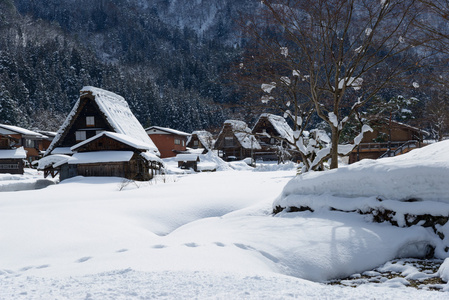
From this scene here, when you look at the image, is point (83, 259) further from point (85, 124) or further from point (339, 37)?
point (85, 124)

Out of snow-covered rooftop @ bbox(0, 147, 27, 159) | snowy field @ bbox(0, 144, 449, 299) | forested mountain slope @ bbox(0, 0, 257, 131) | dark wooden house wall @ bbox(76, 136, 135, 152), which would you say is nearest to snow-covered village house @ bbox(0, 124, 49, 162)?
snow-covered rooftop @ bbox(0, 147, 27, 159)

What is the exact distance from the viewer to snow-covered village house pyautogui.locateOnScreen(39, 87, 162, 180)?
22812 mm

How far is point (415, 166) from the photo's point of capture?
595 centimetres

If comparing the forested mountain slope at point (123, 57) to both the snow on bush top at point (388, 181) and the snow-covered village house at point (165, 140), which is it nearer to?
the snow on bush top at point (388, 181)

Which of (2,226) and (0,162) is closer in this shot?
(2,226)

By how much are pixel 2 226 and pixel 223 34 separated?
164 metres

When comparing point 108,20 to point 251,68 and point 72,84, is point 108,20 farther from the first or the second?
point 251,68

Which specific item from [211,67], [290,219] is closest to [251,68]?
[290,219]

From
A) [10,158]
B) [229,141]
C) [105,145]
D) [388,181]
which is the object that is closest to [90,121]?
[105,145]

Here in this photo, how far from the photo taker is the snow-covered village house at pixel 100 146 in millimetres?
22812

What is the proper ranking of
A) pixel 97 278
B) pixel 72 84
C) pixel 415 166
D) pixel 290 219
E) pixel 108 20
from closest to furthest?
pixel 97 278, pixel 415 166, pixel 290 219, pixel 72 84, pixel 108 20

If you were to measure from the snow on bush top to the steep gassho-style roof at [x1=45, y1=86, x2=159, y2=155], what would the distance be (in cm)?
1998

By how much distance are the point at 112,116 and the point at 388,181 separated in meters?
25.5

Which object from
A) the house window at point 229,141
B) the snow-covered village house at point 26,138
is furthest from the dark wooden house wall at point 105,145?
the house window at point 229,141
